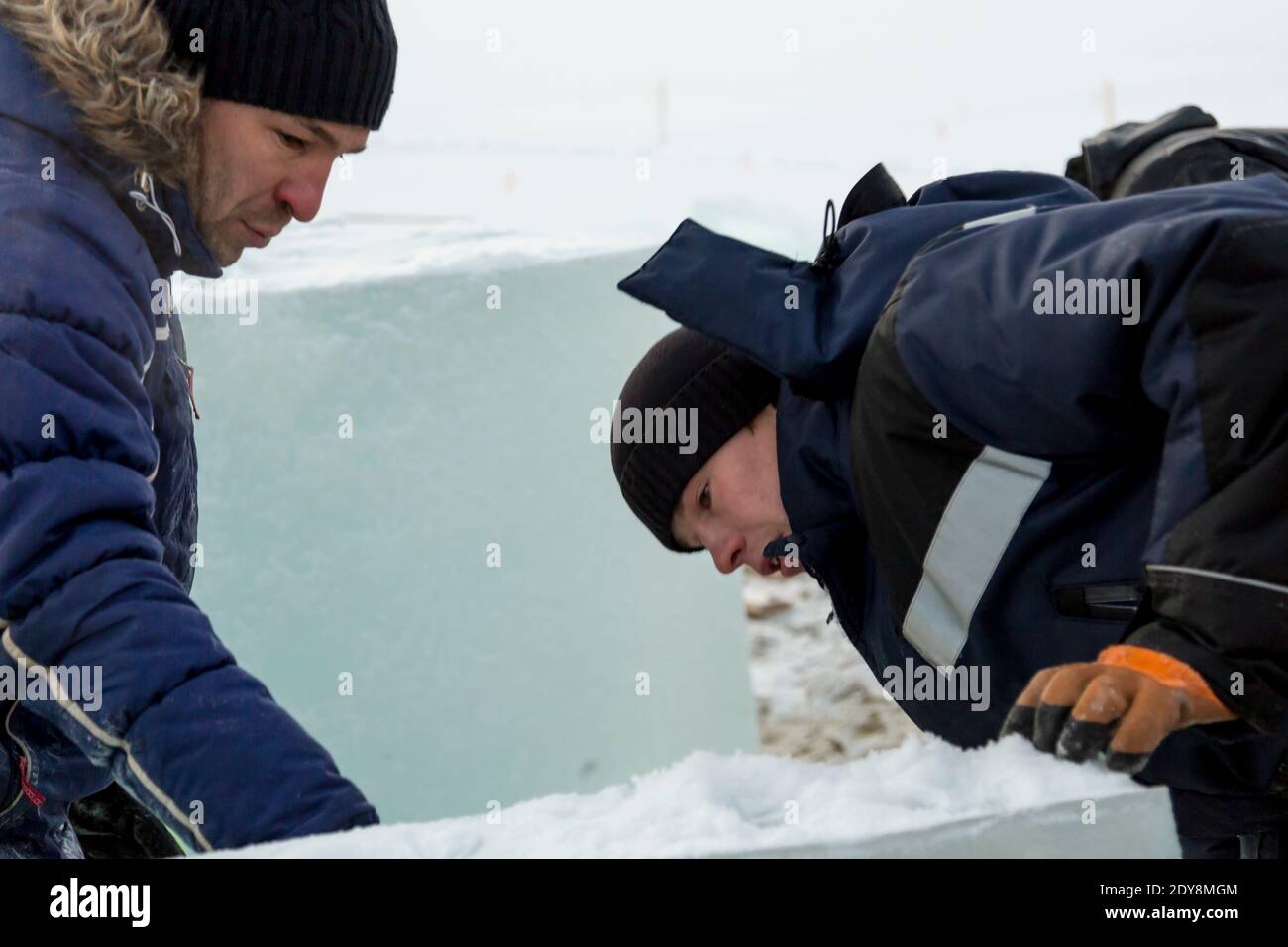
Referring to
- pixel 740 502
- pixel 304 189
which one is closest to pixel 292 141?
pixel 304 189

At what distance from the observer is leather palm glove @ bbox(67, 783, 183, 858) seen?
1794 mm

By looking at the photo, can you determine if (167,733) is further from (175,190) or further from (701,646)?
(701,646)

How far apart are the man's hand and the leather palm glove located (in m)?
1.31

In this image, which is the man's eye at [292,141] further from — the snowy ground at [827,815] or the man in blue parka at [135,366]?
the snowy ground at [827,815]

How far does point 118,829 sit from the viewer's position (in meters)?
1.80

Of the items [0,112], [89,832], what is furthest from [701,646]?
[0,112]

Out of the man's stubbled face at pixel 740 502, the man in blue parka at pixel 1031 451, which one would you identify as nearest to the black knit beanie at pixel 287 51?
the man in blue parka at pixel 1031 451

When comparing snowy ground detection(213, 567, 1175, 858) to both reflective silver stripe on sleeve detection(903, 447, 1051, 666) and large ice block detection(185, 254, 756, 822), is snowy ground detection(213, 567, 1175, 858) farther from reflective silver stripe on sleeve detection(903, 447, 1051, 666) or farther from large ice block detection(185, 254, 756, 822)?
large ice block detection(185, 254, 756, 822)

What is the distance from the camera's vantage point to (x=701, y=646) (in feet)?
10.4

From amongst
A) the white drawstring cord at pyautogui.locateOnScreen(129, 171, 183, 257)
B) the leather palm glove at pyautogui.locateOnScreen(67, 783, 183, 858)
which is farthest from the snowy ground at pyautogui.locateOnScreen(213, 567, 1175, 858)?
the leather palm glove at pyautogui.locateOnScreen(67, 783, 183, 858)

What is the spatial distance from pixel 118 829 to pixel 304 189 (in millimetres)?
913
